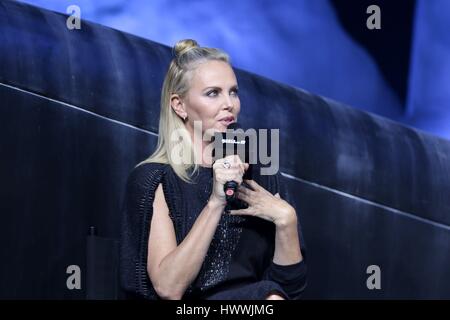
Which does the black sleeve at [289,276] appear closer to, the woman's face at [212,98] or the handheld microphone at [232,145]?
the handheld microphone at [232,145]

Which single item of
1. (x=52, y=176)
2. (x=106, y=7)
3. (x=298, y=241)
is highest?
(x=106, y=7)

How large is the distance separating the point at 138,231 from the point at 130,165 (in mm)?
678

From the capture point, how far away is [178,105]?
2439mm

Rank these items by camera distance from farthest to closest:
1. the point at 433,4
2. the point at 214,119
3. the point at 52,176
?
the point at 433,4 → the point at 52,176 → the point at 214,119

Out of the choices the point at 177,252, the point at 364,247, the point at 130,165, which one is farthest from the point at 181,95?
the point at 364,247

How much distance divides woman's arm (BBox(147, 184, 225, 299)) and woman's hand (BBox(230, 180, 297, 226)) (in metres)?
0.10

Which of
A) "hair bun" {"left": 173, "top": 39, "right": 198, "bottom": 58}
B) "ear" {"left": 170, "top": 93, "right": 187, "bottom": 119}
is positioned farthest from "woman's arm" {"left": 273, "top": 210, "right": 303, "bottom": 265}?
"hair bun" {"left": 173, "top": 39, "right": 198, "bottom": 58}

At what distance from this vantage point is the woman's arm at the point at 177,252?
2.20 meters

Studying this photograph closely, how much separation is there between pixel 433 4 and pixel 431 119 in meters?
0.44

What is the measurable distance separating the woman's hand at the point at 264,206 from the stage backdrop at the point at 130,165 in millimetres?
552

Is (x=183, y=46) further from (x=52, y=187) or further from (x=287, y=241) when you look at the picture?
(x=52, y=187)
